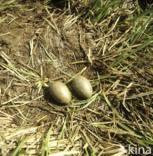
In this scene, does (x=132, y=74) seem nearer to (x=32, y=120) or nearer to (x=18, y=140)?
(x=32, y=120)

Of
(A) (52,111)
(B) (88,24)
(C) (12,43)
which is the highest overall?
(B) (88,24)

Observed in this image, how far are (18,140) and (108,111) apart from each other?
1078 mm

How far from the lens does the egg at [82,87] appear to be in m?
1.93

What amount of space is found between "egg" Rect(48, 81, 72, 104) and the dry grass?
0.39ft

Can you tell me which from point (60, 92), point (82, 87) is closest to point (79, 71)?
point (82, 87)

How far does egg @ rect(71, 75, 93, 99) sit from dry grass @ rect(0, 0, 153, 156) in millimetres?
106

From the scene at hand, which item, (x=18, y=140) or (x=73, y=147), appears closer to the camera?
(x=18, y=140)

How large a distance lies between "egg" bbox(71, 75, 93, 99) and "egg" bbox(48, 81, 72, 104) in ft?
0.31

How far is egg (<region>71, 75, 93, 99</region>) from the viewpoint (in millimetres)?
1933

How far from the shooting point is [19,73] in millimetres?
1975

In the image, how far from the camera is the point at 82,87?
1926mm

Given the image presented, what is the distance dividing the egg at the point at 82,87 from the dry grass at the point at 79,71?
0.11m

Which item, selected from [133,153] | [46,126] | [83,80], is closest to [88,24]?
[83,80]

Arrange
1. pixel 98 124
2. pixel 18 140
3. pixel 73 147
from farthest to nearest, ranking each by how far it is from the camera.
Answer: pixel 98 124 → pixel 73 147 → pixel 18 140
